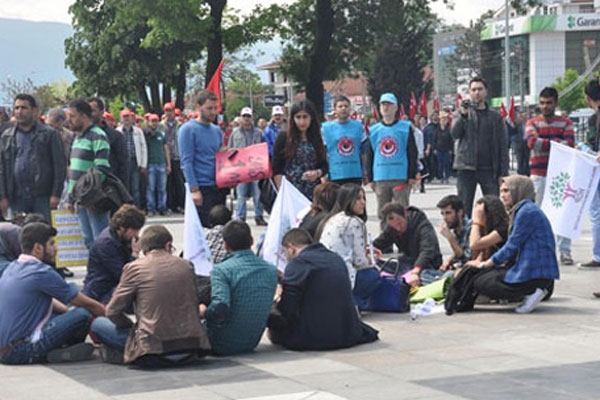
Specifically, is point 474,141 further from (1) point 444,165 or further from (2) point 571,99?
(2) point 571,99

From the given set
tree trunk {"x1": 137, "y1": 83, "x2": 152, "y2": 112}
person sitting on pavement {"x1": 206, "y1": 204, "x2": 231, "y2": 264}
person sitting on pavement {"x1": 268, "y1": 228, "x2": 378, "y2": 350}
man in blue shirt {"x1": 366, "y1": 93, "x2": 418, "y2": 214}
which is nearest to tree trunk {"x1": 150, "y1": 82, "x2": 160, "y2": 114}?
tree trunk {"x1": 137, "y1": 83, "x2": 152, "y2": 112}

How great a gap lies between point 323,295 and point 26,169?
4.65 metres

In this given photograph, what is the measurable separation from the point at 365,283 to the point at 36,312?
293 centimetres

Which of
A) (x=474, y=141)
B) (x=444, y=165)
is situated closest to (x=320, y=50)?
(x=444, y=165)

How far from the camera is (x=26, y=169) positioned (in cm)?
1298

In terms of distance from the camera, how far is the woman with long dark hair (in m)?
12.8

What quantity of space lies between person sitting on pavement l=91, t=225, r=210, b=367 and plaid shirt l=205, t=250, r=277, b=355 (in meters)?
0.31

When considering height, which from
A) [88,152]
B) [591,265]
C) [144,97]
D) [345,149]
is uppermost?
[144,97]

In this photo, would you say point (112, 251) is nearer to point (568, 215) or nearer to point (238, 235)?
point (238, 235)

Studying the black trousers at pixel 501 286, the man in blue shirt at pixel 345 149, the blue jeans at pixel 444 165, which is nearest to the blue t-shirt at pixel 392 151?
the man in blue shirt at pixel 345 149

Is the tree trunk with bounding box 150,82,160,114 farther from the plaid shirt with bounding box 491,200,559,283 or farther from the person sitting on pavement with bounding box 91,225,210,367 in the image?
the person sitting on pavement with bounding box 91,225,210,367

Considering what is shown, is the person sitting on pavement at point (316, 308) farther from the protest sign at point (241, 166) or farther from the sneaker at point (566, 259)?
the sneaker at point (566, 259)

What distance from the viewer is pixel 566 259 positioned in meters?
14.2

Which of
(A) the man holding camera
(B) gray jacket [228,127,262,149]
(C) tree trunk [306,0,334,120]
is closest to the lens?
(A) the man holding camera
